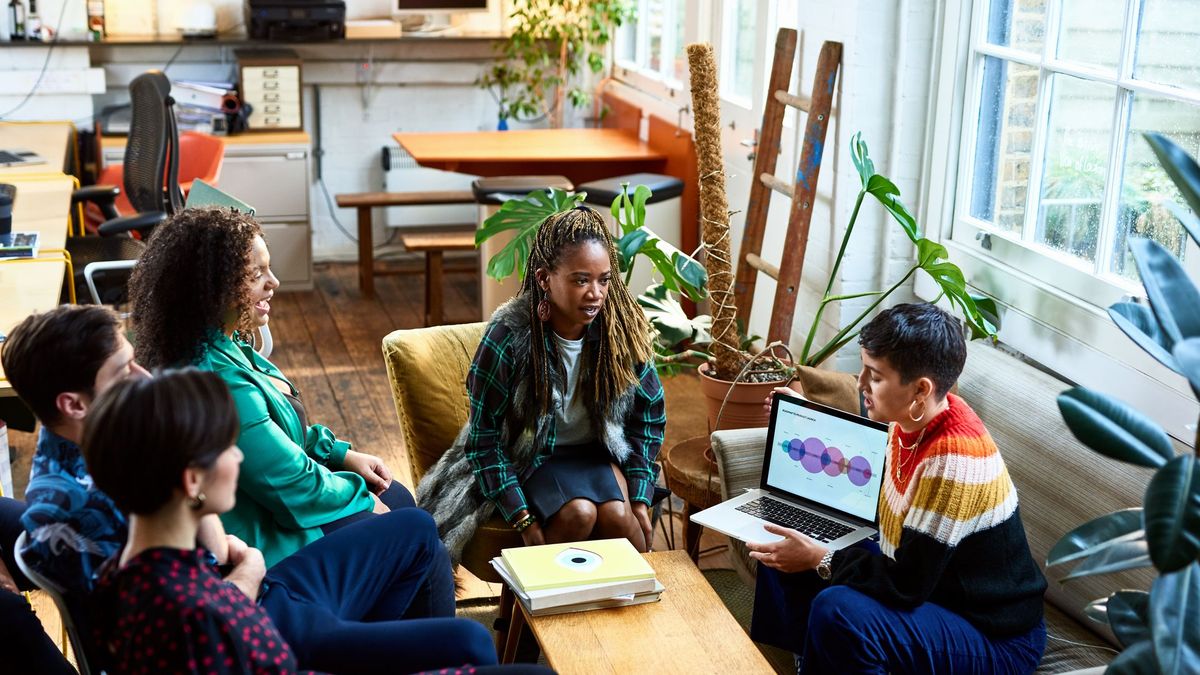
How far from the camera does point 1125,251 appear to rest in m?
2.74

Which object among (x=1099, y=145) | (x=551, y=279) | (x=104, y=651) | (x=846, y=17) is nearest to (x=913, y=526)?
(x=551, y=279)

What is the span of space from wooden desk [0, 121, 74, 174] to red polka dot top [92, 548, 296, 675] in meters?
3.52

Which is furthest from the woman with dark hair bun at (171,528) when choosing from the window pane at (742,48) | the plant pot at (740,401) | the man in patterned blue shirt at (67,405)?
the window pane at (742,48)

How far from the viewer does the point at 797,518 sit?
2613 mm

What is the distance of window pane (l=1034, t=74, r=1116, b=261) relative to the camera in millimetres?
2805

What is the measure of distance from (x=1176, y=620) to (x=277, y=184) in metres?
5.01

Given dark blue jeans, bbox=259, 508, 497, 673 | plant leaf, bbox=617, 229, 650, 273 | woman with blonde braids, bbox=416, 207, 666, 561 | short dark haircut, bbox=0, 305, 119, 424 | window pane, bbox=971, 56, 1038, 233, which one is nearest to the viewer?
short dark haircut, bbox=0, 305, 119, 424

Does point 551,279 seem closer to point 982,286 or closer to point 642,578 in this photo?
point 642,578

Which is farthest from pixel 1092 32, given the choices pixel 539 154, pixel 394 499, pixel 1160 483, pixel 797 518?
pixel 539 154

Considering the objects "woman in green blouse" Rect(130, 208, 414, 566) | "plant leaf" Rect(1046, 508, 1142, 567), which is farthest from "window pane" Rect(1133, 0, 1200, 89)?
"woman in green blouse" Rect(130, 208, 414, 566)

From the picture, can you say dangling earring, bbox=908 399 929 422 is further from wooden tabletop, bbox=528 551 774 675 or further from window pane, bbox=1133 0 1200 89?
window pane, bbox=1133 0 1200 89

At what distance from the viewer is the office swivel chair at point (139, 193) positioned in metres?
4.28

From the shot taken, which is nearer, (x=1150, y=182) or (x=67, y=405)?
(x=67, y=405)

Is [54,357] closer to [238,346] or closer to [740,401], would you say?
[238,346]
